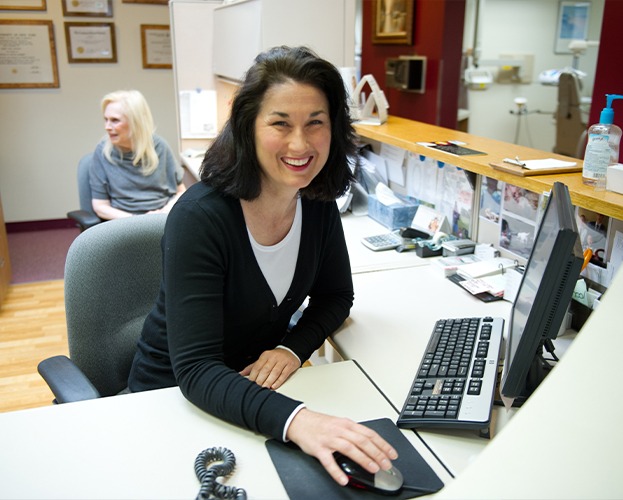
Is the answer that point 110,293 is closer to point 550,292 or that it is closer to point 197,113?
point 550,292

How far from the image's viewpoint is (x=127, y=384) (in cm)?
161

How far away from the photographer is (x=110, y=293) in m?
1.56

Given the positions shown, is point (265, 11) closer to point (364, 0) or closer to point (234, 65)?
point (234, 65)

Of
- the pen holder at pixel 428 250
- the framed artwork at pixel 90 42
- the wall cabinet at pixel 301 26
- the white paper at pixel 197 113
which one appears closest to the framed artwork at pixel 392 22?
the white paper at pixel 197 113

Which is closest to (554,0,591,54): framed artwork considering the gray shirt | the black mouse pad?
the gray shirt

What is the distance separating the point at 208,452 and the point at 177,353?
25 cm

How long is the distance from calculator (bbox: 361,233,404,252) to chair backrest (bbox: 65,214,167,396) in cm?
77

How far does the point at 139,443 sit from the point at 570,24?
6.51 metres

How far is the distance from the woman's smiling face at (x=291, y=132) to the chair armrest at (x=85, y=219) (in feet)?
5.68

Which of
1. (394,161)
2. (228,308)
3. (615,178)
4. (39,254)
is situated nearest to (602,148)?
(615,178)

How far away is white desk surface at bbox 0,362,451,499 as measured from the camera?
0.97 metres

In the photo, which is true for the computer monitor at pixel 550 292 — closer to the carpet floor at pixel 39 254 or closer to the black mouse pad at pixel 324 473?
the black mouse pad at pixel 324 473

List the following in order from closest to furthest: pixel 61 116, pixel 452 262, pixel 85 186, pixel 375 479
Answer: pixel 375 479
pixel 452 262
pixel 85 186
pixel 61 116

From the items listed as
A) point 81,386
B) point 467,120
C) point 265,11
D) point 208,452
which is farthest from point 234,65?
point 467,120
